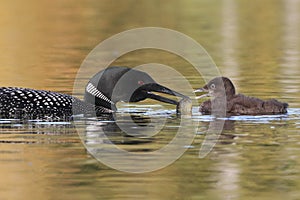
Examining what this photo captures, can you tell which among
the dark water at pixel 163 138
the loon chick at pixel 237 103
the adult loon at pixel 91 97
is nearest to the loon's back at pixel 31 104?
the adult loon at pixel 91 97

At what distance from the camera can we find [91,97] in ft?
36.6

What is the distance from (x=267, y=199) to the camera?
22.9ft

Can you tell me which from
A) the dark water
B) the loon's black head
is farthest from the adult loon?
the dark water

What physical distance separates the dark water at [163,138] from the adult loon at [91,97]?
0.70ft

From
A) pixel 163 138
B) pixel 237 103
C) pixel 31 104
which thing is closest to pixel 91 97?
pixel 31 104

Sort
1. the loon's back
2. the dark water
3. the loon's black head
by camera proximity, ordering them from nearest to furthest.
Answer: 1. the dark water
2. the loon's back
3. the loon's black head

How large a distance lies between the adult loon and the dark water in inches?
8.3

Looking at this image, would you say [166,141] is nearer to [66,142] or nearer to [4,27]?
[66,142]

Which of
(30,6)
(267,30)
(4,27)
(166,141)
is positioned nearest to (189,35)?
(267,30)

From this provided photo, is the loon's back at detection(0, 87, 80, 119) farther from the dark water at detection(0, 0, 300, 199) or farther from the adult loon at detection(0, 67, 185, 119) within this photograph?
the dark water at detection(0, 0, 300, 199)

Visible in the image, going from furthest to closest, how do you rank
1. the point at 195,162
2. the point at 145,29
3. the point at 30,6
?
the point at 30,6
the point at 145,29
the point at 195,162

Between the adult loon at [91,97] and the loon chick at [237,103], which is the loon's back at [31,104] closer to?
the adult loon at [91,97]

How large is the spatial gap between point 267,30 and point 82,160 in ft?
52.6

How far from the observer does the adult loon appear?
34.8ft
